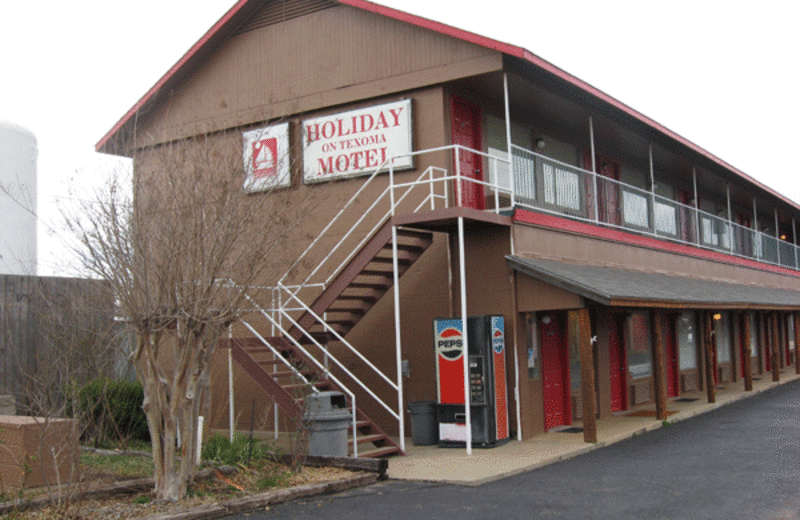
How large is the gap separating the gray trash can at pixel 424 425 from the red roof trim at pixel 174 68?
817 cm

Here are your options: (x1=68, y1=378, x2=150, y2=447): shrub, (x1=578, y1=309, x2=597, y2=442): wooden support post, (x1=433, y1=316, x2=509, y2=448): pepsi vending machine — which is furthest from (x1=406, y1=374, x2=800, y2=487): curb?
(x1=68, y1=378, x2=150, y2=447): shrub

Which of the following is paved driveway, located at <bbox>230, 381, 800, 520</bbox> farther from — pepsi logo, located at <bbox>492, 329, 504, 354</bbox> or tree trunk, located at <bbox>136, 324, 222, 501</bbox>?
pepsi logo, located at <bbox>492, 329, 504, 354</bbox>

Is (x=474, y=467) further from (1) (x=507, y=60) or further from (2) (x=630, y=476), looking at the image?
(1) (x=507, y=60)

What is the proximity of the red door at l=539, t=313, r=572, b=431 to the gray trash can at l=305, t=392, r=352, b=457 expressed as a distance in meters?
4.66

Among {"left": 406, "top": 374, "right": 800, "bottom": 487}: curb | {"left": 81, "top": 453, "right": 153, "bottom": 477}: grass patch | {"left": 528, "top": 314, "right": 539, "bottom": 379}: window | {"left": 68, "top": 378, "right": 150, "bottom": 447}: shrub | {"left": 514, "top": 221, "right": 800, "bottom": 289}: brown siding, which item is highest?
{"left": 514, "top": 221, "right": 800, "bottom": 289}: brown siding

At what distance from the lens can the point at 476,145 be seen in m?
15.4

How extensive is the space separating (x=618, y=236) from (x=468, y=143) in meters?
4.55

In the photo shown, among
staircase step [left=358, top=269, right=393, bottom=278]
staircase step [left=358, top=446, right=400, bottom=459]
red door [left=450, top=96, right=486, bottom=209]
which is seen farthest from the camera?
red door [left=450, top=96, right=486, bottom=209]

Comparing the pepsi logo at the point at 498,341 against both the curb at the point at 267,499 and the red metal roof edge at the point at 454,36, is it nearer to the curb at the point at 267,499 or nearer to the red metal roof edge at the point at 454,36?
the curb at the point at 267,499

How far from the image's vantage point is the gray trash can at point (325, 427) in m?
11.1

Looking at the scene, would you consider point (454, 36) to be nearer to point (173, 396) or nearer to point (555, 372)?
point (555, 372)

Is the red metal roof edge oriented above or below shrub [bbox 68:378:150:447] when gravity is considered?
above

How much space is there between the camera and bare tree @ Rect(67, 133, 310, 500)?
8531 millimetres

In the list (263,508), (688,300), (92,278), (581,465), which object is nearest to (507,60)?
(688,300)
